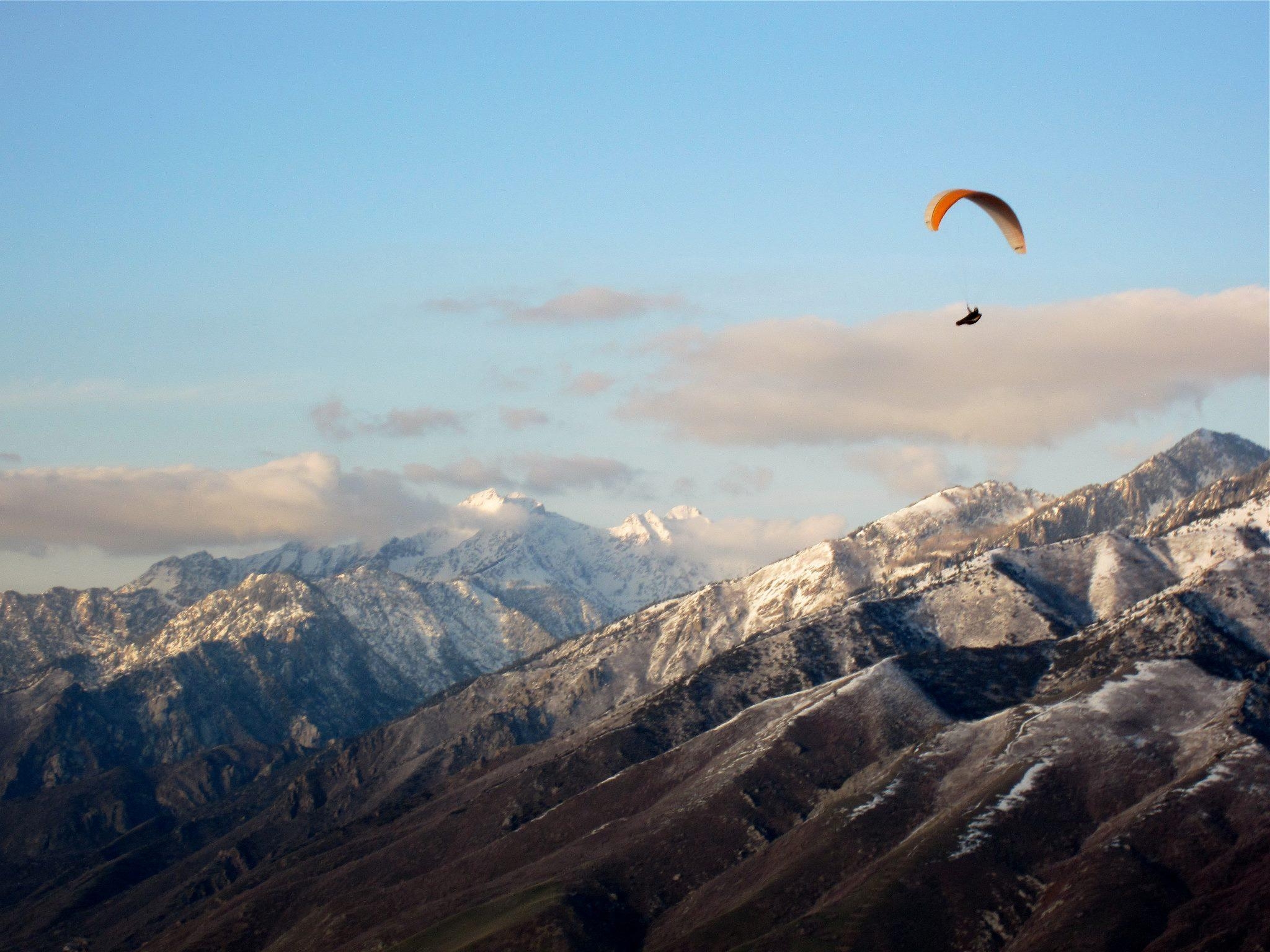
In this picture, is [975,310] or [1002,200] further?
[1002,200]

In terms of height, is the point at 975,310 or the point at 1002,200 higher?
the point at 1002,200

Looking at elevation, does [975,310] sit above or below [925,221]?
below
